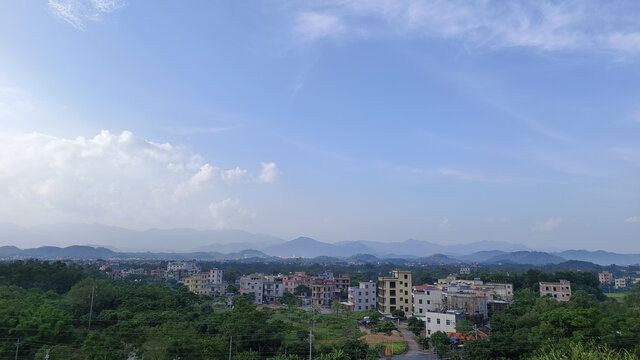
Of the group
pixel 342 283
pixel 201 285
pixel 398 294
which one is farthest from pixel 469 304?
pixel 201 285

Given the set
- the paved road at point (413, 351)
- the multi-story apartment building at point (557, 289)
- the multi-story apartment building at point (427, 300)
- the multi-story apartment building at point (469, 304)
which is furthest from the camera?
the multi-story apartment building at point (557, 289)

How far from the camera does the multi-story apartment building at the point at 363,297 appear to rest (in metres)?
44.2

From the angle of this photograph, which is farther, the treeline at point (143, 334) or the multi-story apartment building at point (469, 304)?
the multi-story apartment building at point (469, 304)

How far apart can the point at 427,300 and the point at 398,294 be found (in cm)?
540

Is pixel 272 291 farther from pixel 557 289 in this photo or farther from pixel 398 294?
pixel 557 289

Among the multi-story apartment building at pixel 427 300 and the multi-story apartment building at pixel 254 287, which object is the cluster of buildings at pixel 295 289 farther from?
the multi-story apartment building at pixel 427 300

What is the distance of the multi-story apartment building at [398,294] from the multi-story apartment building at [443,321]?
1111 centimetres

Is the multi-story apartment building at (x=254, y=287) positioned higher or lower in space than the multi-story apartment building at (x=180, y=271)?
higher

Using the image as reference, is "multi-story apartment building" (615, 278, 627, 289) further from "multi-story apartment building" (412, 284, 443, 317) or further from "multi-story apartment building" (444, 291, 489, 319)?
"multi-story apartment building" (412, 284, 443, 317)

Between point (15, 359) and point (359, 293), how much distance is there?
3287 centimetres

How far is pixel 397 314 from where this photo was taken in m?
35.7

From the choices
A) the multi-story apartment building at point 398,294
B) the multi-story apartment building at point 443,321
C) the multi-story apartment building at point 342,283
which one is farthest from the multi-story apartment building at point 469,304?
the multi-story apartment building at point 342,283

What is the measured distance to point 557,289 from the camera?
145ft

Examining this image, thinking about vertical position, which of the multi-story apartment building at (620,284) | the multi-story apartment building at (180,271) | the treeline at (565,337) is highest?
the treeline at (565,337)
